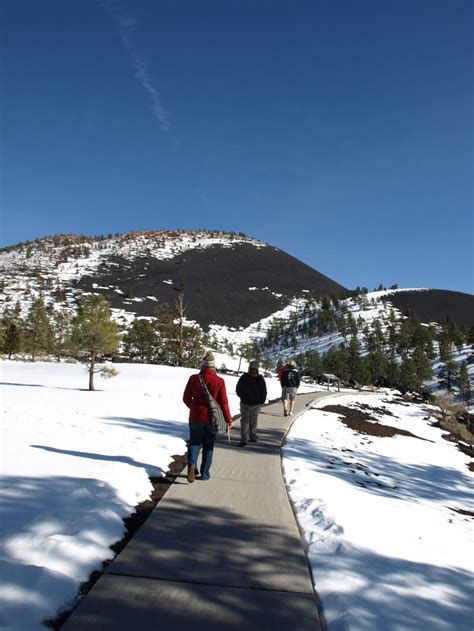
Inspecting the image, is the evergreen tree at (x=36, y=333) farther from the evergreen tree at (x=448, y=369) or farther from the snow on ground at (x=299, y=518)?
the evergreen tree at (x=448, y=369)

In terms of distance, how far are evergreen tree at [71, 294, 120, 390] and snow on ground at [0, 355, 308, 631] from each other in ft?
36.7

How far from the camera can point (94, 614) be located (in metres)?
2.75

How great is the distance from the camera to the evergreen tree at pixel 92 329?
2441 cm

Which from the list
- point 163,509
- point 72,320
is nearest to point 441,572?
point 163,509

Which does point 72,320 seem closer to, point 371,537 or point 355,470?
point 355,470

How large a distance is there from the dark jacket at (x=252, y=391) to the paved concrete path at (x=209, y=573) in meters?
3.63

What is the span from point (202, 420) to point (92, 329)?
794 inches

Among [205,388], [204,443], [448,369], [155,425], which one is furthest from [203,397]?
[448,369]

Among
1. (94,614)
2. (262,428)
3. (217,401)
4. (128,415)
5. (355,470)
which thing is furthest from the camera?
(128,415)

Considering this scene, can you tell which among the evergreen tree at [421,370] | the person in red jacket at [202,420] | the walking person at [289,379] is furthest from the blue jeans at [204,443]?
the evergreen tree at [421,370]

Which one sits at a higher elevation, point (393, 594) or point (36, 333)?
point (36, 333)

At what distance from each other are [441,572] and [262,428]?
26.3 feet

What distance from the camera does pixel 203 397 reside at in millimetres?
6023

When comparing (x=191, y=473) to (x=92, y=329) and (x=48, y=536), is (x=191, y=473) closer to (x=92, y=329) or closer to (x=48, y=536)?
(x=48, y=536)
